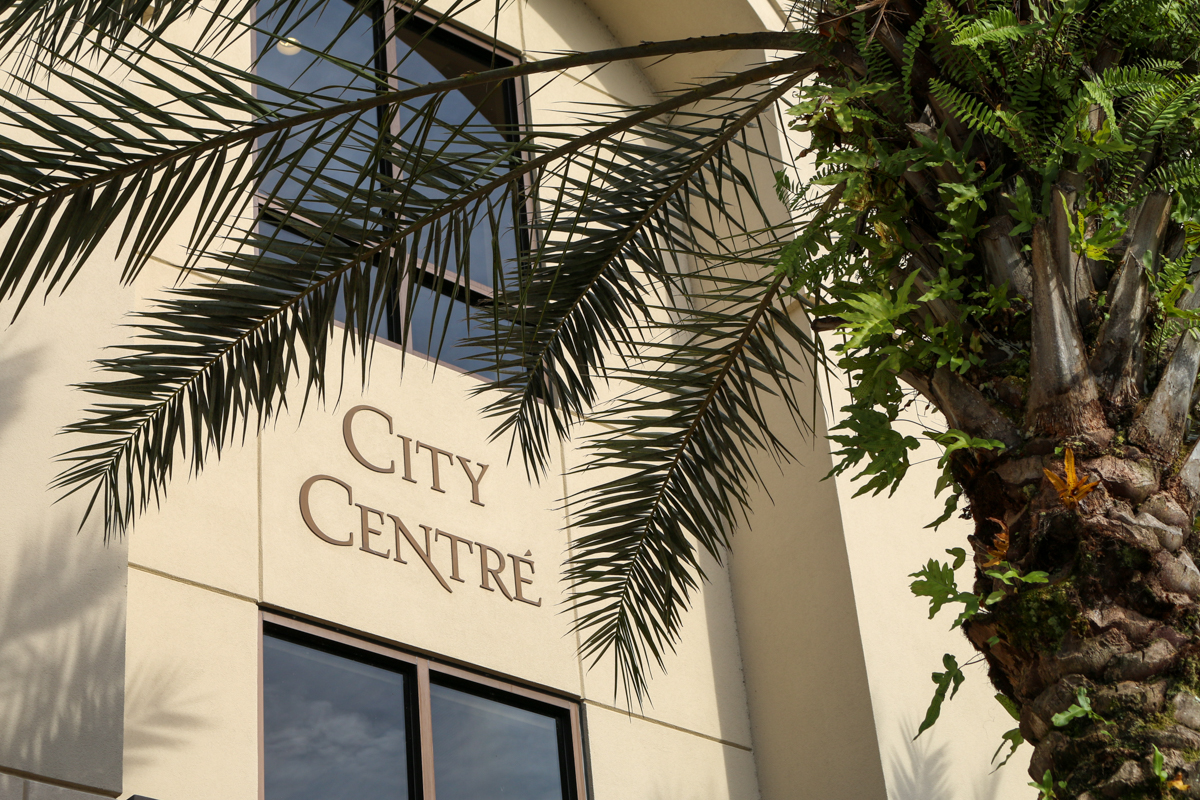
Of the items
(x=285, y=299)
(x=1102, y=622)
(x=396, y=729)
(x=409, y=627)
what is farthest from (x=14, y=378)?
(x=1102, y=622)

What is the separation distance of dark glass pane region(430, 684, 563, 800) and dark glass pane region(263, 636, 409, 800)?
301mm

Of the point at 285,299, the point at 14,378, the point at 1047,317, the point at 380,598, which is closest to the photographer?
the point at 1047,317

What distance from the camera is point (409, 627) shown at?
8.27 metres

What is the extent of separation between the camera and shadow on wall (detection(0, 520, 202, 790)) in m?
5.78

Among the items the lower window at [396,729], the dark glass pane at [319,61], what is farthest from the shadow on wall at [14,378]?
the dark glass pane at [319,61]

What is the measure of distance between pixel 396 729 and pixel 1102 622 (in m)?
5.28

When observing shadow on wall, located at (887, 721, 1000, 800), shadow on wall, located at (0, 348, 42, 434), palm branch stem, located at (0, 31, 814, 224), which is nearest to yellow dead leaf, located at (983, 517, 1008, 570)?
palm branch stem, located at (0, 31, 814, 224)

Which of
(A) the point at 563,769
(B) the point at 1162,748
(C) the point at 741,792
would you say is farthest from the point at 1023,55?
(C) the point at 741,792

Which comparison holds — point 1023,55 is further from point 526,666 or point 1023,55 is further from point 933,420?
point 933,420

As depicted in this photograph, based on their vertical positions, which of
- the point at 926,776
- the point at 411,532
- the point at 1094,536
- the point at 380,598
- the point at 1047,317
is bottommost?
the point at 1094,536

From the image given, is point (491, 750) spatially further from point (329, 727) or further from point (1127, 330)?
point (1127, 330)

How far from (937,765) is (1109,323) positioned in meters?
5.95

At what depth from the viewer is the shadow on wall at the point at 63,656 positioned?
5777 mm

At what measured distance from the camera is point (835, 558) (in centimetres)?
995
